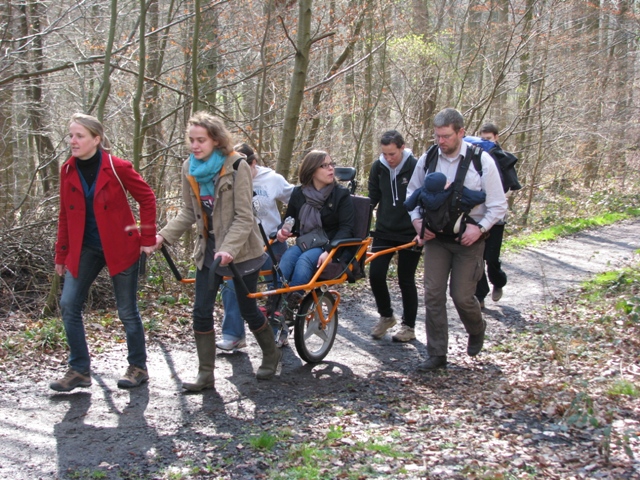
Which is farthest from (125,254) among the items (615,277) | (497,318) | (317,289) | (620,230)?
(620,230)

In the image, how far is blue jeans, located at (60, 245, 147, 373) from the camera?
16.3ft

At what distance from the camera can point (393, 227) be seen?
6.80m

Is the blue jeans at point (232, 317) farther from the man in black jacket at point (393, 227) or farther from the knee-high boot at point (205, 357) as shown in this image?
the man in black jacket at point (393, 227)

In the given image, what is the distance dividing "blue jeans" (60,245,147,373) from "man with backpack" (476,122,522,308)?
4001mm

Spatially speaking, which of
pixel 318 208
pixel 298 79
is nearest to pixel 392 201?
pixel 318 208

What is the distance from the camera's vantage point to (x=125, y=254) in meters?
5.03

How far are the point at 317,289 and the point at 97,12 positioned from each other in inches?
298

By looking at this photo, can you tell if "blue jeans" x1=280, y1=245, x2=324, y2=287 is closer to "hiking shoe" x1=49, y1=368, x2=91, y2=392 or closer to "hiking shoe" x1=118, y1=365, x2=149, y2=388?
"hiking shoe" x1=118, y1=365, x2=149, y2=388

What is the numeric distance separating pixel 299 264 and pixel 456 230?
1.39m

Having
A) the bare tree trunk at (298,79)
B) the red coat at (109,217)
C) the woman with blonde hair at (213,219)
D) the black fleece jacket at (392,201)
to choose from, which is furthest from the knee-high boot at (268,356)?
the bare tree trunk at (298,79)

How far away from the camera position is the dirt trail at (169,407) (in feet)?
12.9

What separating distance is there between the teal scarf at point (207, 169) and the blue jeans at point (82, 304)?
2.70ft

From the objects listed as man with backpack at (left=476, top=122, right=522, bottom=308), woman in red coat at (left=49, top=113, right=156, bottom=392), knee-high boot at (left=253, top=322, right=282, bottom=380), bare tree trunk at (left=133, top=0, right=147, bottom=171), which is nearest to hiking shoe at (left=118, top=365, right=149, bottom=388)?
woman in red coat at (left=49, top=113, right=156, bottom=392)

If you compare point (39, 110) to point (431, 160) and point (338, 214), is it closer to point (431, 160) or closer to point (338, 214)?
point (338, 214)
